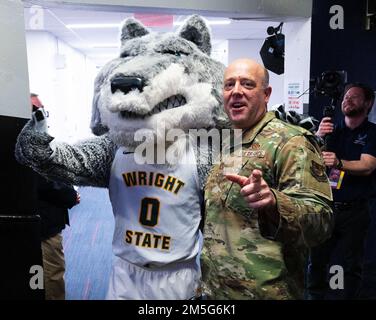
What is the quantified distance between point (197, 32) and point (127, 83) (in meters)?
0.27

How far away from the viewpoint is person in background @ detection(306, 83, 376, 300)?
1.17m

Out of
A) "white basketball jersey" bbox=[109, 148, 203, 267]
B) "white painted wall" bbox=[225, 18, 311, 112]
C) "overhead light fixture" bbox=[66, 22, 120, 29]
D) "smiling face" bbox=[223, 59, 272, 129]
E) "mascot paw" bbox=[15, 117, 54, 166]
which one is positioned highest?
"overhead light fixture" bbox=[66, 22, 120, 29]

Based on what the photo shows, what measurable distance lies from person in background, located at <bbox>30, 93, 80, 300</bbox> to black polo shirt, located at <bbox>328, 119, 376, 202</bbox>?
92 centimetres

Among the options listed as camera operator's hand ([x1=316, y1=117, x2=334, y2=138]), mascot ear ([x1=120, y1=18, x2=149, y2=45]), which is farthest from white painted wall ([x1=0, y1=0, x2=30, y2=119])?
camera operator's hand ([x1=316, y1=117, x2=334, y2=138])

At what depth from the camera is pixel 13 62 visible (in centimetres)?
101

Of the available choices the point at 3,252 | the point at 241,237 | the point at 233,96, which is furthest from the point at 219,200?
the point at 3,252

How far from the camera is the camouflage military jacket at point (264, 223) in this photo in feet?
2.34

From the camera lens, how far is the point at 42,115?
0.91 metres

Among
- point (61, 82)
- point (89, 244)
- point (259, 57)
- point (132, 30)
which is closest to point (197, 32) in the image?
point (132, 30)

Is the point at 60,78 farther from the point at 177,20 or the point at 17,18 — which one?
the point at 177,20

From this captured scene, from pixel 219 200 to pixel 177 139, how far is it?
0.19 meters

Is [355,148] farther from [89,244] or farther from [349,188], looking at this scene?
[89,244]

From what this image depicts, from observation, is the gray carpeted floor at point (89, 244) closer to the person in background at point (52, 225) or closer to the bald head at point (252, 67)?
the person in background at point (52, 225)

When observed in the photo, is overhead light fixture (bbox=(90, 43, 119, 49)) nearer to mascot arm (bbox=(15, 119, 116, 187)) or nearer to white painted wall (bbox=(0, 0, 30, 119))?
white painted wall (bbox=(0, 0, 30, 119))
